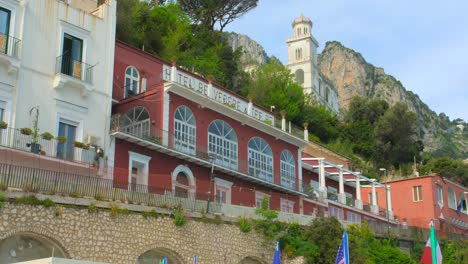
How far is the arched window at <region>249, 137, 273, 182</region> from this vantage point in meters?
36.0

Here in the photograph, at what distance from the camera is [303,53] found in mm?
113812

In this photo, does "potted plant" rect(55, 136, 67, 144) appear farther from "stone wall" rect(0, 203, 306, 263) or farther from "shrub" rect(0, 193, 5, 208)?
"shrub" rect(0, 193, 5, 208)

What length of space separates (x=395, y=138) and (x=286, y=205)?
40.7 meters

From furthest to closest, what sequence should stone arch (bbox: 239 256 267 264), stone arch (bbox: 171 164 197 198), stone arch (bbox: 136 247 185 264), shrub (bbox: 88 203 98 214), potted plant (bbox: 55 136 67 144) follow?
1. stone arch (bbox: 171 164 197 198)
2. stone arch (bbox: 239 256 267 264)
3. potted plant (bbox: 55 136 67 144)
4. stone arch (bbox: 136 247 185 264)
5. shrub (bbox: 88 203 98 214)

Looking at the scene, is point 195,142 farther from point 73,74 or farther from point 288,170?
point 288,170

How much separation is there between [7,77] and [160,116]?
301 inches

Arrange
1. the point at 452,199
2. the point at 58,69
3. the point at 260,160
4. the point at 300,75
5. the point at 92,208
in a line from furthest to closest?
the point at 300,75
the point at 452,199
the point at 260,160
the point at 58,69
the point at 92,208

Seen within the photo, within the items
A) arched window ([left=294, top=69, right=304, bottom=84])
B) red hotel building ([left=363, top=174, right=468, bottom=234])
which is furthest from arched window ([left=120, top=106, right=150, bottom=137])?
arched window ([left=294, top=69, right=304, bottom=84])

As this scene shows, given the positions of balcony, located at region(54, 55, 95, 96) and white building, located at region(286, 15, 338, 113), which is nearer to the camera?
balcony, located at region(54, 55, 95, 96)

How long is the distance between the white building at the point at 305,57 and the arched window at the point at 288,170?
231ft

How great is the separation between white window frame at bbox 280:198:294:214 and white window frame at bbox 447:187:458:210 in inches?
873

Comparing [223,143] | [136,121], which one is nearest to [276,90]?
[223,143]

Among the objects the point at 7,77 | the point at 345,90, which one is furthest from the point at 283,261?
the point at 345,90

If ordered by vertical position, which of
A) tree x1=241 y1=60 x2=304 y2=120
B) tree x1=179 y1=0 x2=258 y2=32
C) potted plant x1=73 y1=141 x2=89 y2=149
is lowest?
potted plant x1=73 y1=141 x2=89 y2=149
